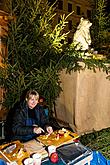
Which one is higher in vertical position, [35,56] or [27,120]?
[35,56]

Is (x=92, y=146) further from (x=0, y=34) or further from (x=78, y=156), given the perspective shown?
(x=0, y=34)

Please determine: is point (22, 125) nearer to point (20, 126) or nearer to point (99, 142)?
point (20, 126)

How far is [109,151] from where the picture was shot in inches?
140

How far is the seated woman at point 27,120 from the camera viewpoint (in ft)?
11.8

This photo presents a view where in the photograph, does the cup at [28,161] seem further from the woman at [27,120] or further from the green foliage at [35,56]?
the green foliage at [35,56]

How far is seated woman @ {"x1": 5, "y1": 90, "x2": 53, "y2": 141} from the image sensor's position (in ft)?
11.8

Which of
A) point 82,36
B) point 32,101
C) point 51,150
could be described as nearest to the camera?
point 51,150

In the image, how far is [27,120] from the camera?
3787mm

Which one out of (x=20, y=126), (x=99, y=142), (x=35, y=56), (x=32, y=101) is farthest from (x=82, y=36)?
(x=20, y=126)

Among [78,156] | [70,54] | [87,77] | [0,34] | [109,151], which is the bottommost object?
[109,151]

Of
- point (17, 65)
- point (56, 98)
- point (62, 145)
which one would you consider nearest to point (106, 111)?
point (56, 98)

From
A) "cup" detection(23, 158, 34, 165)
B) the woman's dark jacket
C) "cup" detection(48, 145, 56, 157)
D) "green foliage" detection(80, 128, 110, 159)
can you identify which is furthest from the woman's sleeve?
"cup" detection(23, 158, 34, 165)

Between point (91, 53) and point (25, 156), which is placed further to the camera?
point (91, 53)

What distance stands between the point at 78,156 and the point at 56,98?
8.63ft
